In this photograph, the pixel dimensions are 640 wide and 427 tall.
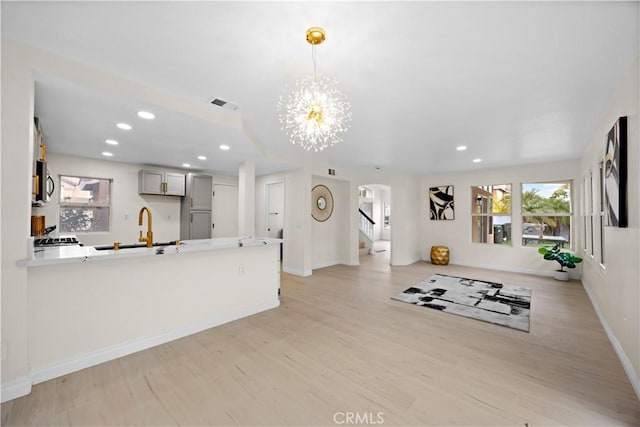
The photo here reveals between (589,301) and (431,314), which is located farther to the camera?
(589,301)

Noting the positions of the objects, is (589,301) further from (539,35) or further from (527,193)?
(539,35)

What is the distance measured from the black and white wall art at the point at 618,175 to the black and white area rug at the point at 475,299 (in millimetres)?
1513

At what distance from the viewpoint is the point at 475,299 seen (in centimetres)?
399

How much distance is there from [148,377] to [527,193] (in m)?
7.47

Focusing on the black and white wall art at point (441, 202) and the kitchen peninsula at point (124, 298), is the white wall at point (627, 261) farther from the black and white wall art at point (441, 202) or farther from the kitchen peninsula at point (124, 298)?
the black and white wall art at point (441, 202)

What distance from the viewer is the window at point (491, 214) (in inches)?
246

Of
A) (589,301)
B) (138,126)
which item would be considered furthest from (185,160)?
(589,301)

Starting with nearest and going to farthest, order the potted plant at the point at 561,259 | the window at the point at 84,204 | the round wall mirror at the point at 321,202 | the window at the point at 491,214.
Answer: the window at the point at 84,204
the potted plant at the point at 561,259
the window at the point at 491,214
the round wall mirror at the point at 321,202

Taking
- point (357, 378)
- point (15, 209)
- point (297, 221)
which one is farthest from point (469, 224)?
point (15, 209)

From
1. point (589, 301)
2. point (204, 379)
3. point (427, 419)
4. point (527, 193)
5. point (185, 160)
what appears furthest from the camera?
point (527, 193)

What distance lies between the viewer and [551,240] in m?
5.70

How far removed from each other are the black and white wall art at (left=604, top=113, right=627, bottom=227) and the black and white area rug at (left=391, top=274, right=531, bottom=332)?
151 cm

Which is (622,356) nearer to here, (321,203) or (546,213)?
(546,213)

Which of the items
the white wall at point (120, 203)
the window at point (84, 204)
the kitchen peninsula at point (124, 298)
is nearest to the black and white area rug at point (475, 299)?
the kitchen peninsula at point (124, 298)
